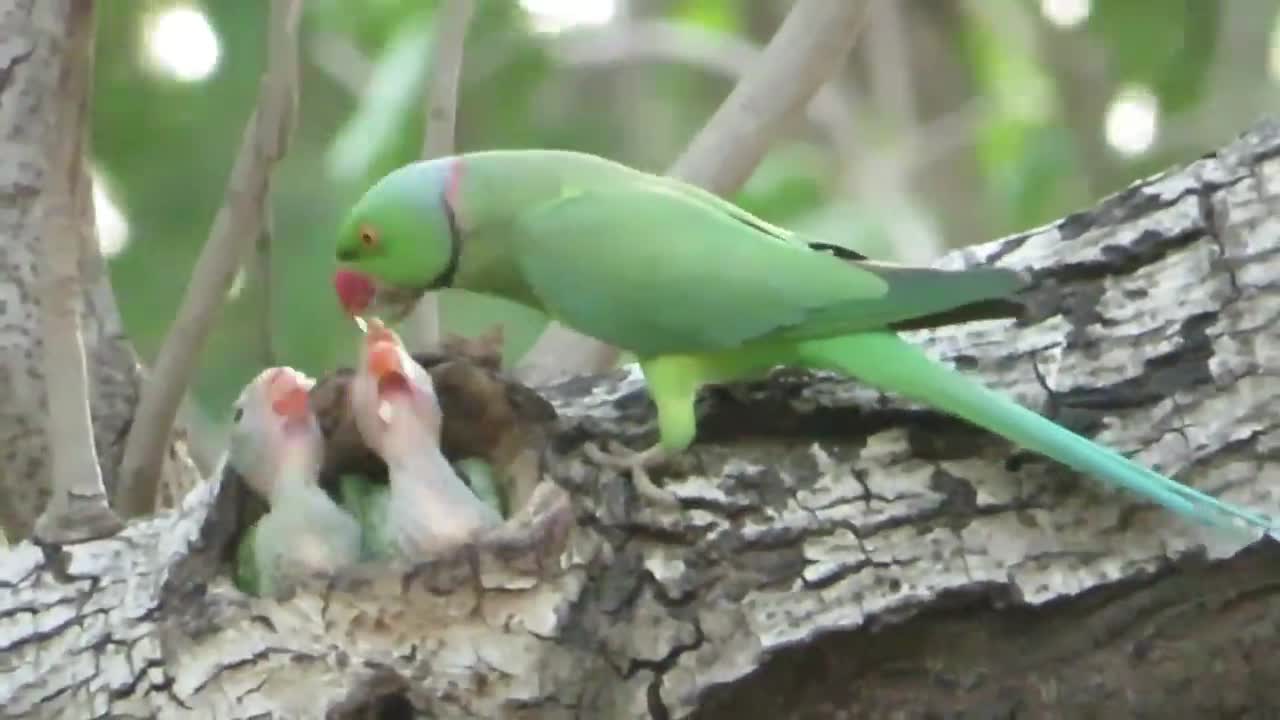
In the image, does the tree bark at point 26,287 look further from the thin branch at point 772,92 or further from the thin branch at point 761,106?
the thin branch at point 772,92

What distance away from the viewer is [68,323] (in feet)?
2.79

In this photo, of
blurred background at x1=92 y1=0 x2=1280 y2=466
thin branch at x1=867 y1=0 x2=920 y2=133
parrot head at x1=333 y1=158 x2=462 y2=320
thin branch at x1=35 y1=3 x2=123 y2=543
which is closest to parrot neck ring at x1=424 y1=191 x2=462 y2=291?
parrot head at x1=333 y1=158 x2=462 y2=320

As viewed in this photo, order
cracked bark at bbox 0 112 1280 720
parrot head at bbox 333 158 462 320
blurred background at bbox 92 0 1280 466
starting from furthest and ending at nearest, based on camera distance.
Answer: blurred background at bbox 92 0 1280 466, parrot head at bbox 333 158 462 320, cracked bark at bbox 0 112 1280 720

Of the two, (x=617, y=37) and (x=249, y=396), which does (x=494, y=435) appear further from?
(x=617, y=37)

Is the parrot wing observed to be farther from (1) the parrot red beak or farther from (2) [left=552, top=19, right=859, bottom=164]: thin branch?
(2) [left=552, top=19, right=859, bottom=164]: thin branch

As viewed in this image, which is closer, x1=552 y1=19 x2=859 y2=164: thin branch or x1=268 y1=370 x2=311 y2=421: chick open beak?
x1=268 y1=370 x2=311 y2=421: chick open beak

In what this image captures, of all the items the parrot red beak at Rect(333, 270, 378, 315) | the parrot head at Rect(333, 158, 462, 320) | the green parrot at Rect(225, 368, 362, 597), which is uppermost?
the parrot head at Rect(333, 158, 462, 320)

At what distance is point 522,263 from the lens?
907 millimetres

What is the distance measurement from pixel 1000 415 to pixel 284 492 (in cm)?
38

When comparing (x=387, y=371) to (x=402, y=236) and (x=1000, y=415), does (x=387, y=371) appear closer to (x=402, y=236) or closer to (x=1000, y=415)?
(x=402, y=236)

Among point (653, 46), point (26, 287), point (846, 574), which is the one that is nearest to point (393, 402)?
point (846, 574)

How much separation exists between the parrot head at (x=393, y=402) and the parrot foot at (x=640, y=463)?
0.09 m

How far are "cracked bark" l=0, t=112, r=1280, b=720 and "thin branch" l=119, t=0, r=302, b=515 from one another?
13 centimetres

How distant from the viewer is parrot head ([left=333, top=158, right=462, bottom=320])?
0.90m
